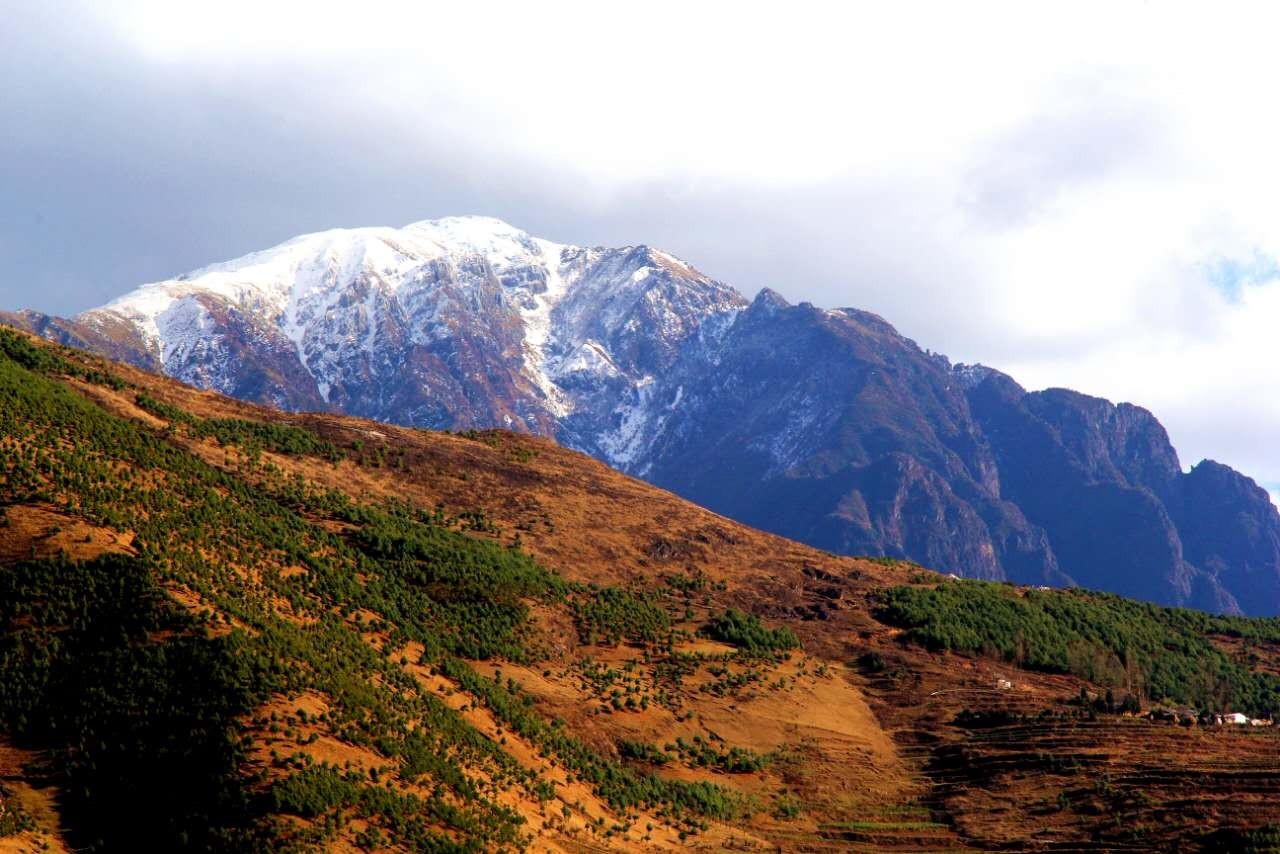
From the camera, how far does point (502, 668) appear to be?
64.8 m

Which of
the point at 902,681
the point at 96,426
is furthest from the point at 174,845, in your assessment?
the point at 902,681

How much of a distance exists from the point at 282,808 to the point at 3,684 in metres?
11.9

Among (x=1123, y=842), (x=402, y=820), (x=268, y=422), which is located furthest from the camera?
(x=268, y=422)

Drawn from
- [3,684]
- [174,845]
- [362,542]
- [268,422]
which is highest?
[268,422]

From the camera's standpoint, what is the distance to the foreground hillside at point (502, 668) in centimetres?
4353

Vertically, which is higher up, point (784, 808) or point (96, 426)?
point (96, 426)

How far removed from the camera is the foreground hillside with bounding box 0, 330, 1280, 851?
4353cm

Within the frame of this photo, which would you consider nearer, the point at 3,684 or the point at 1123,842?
the point at 3,684

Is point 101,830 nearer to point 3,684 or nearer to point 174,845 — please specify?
point 174,845

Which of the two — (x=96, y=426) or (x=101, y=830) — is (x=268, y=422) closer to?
(x=96, y=426)

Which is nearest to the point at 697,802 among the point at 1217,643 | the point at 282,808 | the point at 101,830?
the point at 282,808

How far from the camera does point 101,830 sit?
4009cm

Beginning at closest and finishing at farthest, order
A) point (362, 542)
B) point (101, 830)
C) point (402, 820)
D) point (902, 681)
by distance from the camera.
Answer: point (101, 830) → point (402, 820) → point (362, 542) → point (902, 681)

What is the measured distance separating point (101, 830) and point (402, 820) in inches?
385
